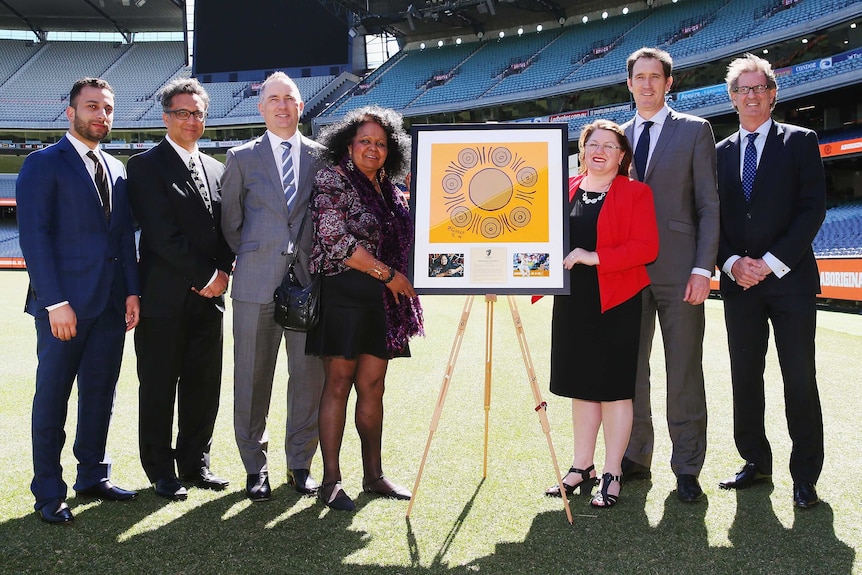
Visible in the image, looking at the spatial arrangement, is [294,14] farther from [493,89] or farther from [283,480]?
[283,480]

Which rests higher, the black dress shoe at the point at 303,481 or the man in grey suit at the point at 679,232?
the man in grey suit at the point at 679,232

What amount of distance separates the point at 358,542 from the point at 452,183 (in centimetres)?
168

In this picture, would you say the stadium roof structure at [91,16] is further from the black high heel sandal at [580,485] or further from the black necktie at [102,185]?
the black high heel sandal at [580,485]

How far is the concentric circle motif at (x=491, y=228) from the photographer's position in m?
3.32

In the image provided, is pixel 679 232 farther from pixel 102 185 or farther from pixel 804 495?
pixel 102 185

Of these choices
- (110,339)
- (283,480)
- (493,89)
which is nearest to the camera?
(110,339)

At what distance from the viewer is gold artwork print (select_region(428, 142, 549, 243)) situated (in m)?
3.32

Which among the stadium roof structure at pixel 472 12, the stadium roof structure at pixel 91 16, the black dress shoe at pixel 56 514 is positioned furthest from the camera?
the stadium roof structure at pixel 91 16

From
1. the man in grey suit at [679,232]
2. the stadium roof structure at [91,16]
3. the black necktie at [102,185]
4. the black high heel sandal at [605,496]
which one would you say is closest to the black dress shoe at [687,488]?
the man in grey suit at [679,232]

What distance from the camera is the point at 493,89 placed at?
3506cm

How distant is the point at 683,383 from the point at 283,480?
2.22 m

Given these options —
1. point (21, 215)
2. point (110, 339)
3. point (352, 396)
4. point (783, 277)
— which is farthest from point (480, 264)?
point (352, 396)

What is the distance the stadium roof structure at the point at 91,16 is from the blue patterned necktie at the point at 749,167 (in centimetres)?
4482

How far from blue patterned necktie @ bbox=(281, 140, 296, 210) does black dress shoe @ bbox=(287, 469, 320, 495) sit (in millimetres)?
1412
